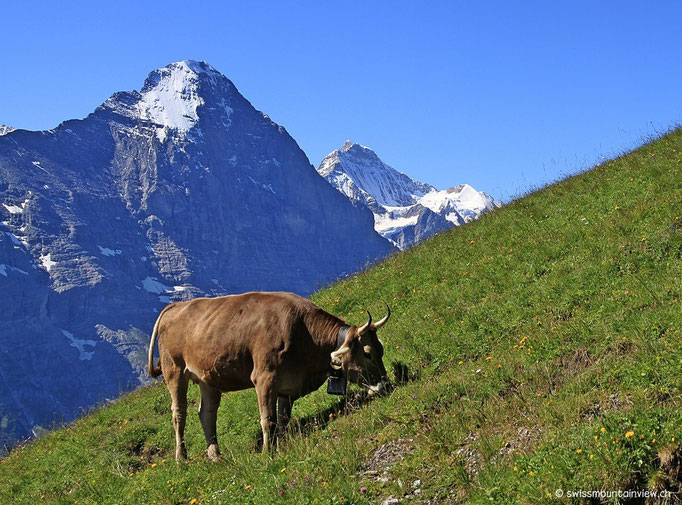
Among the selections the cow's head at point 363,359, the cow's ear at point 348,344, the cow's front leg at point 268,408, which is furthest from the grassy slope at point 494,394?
the cow's ear at point 348,344

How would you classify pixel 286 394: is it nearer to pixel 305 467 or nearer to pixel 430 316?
pixel 305 467

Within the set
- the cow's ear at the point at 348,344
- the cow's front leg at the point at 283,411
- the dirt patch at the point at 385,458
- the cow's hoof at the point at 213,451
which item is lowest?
the dirt patch at the point at 385,458

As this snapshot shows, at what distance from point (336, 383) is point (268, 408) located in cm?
129

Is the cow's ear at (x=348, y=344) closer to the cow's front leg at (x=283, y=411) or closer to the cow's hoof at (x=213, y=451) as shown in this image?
the cow's front leg at (x=283, y=411)

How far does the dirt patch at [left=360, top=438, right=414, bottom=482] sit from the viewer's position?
7.69 m

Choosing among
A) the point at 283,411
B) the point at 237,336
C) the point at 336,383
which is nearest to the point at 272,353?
the point at 237,336

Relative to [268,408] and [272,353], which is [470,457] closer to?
[268,408]

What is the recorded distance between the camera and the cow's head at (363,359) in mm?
10730

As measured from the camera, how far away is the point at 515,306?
43.7 ft

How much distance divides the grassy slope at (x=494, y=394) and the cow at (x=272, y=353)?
2.07 ft

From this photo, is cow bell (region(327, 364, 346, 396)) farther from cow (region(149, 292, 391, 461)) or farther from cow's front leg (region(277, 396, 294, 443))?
cow's front leg (region(277, 396, 294, 443))

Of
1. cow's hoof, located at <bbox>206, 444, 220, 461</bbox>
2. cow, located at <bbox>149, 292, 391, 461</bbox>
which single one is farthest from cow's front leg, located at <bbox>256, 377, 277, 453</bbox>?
cow's hoof, located at <bbox>206, 444, 220, 461</bbox>

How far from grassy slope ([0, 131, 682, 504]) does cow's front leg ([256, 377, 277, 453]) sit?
0.47 meters

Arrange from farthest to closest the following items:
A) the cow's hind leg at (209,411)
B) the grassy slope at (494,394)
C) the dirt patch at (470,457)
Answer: the cow's hind leg at (209,411)
the dirt patch at (470,457)
the grassy slope at (494,394)
